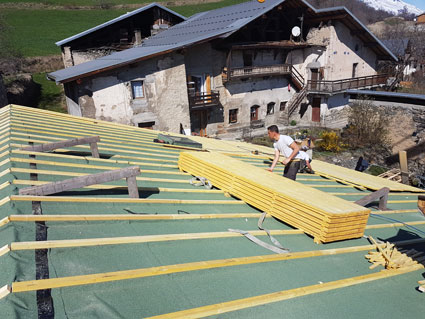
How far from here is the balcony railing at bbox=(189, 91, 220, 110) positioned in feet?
78.6

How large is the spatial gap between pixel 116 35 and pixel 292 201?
27.5 metres

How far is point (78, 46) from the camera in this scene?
1042 inches

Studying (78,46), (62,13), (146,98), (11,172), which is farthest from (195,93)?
(62,13)

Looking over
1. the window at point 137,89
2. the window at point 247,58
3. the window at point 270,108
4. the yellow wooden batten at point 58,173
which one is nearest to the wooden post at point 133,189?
the yellow wooden batten at point 58,173

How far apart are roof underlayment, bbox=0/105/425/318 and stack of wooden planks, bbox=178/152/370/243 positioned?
0.18 meters

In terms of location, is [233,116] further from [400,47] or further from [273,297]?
[400,47]

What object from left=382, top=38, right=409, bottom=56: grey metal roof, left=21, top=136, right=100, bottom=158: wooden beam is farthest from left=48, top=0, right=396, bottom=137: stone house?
left=21, top=136, right=100, bottom=158: wooden beam

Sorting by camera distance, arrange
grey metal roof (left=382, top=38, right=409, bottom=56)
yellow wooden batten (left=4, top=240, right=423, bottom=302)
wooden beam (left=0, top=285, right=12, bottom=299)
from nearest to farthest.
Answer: wooden beam (left=0, top=285, right=12, bottom=299)
yellow wooden batten (left=4, top=240, right=423, bottom=302)
grey metal roof (left=382, top=38, right=409, bottom=56)

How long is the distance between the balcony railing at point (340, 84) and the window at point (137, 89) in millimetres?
17486

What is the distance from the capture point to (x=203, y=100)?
24.5m

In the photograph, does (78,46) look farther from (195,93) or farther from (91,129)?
(91,129)

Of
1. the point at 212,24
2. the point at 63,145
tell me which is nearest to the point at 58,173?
the point at 63,145

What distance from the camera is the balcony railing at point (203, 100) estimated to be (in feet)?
78.6

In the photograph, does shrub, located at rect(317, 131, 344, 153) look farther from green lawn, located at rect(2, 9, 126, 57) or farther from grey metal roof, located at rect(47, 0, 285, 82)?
green lawn, located at rect(2, 9, 126, 57)
